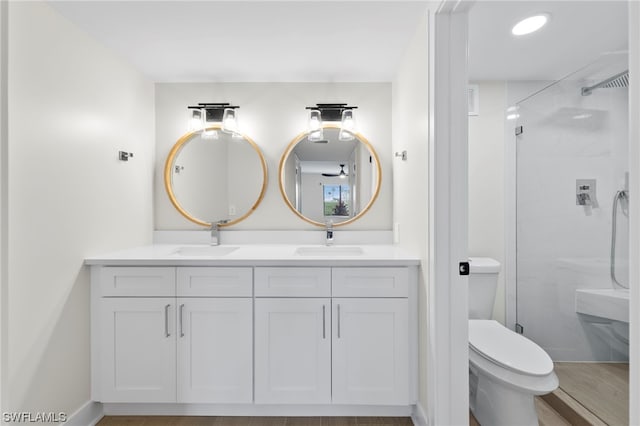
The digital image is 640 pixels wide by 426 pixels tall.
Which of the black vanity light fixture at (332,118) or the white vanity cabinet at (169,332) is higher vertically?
the black vanity light fixture at (332,118)

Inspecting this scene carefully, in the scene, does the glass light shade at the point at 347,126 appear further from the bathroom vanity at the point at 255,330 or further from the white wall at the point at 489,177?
the bathroom vanity at the point at 255,330

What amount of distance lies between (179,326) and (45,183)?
931 mm

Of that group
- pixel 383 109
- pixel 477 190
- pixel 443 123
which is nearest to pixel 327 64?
pixel 383 109

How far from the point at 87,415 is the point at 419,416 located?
5.64ft

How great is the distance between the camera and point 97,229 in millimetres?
1973

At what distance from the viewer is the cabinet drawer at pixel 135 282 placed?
6.13 feet

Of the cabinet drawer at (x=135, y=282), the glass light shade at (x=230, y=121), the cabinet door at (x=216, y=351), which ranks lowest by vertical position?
the cabinet door at (x=216, y=351)

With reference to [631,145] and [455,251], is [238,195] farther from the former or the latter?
[631,145]

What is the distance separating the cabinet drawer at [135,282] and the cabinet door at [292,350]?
51 cm

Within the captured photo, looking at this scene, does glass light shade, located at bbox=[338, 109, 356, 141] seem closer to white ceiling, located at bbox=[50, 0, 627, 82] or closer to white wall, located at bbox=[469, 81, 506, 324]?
white ceiling, located at bbox=[50, 0, 627, 82]

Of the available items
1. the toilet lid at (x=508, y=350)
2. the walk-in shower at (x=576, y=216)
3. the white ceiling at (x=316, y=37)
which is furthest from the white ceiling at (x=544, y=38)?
the toilet lid at (x=508, y=350)

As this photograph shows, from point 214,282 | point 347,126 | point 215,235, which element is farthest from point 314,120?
point 214,282

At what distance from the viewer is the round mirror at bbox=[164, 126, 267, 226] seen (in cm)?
259

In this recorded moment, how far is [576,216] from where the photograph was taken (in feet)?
7.51
